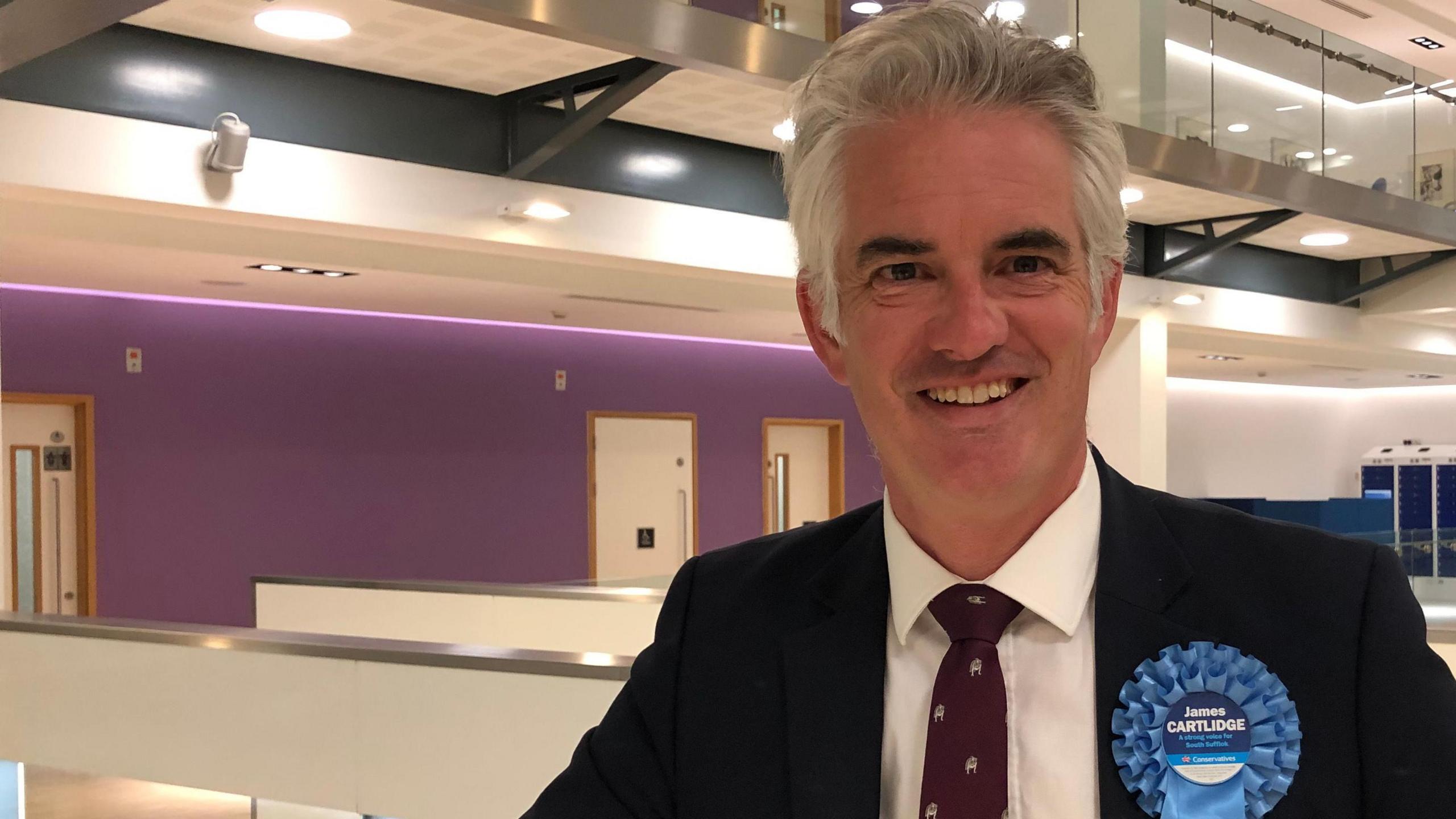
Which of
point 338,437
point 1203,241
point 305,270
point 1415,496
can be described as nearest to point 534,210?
point 305,270

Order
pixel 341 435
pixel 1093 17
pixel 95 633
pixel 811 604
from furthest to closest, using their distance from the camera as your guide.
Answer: pixel 341 435 → pixel 1093 17 → pixel 95 633 → pixel 811 604

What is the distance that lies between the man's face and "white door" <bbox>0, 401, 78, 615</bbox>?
9.78 metres

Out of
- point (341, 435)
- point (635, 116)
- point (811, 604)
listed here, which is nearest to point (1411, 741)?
point (811, 604)

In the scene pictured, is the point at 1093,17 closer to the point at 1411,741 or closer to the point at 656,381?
the point at 1411,741

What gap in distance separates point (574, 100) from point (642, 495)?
7824mm

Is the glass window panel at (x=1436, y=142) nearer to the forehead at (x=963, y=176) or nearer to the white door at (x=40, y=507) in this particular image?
the white door at (x=40, y=507)

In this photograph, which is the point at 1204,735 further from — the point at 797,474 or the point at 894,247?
the point at 797,474

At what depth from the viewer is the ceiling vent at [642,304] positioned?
397 inches

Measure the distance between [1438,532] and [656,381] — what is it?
8233 mm

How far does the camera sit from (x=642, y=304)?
34.6 feet

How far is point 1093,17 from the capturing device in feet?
21.0

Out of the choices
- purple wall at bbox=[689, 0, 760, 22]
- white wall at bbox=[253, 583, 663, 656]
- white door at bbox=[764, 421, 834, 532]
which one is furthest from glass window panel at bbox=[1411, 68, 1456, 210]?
white door at bbox=[764, 421, 834, 532]

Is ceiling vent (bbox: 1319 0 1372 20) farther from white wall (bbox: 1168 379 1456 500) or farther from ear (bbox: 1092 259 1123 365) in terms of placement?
white wall (bbox: 1168 379 1456 500)

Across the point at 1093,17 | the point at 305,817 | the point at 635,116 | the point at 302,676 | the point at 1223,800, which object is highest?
the point at 1093,17
